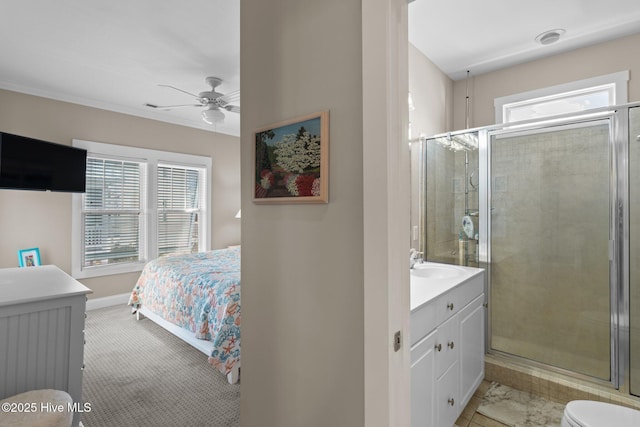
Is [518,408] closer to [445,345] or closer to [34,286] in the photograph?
[445,345]

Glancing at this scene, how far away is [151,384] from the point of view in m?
2.41

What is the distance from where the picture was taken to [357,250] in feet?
3.18

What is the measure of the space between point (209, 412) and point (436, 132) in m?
2.99

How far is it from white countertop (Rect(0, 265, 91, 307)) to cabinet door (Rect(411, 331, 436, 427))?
1.67 meters

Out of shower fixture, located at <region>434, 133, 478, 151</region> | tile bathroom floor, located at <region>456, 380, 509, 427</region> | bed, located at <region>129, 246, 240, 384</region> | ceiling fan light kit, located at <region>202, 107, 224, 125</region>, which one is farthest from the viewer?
ceiling fan light kit, located at <region>202, 107, 224, 125</region>

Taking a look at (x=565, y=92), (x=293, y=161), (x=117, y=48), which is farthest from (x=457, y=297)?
(x=117, y=48)

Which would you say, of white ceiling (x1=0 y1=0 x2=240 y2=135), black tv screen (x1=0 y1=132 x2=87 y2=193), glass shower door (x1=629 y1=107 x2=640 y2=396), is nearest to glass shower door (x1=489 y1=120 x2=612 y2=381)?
glass shower door (x1=629 y1=107 x2=640 y2=396)

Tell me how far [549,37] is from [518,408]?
112 inches

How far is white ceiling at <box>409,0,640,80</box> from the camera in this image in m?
2.19

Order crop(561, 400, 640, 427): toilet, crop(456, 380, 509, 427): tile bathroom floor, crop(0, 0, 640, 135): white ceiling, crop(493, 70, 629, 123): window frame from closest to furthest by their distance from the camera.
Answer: crop(561, 400, 640, 427): toilet
crop(456, 380, 509, 427): tile bathroom floor
crop(0, 0, 640, 135): white ceiling
crop(493, 70, 629, 123): window frame

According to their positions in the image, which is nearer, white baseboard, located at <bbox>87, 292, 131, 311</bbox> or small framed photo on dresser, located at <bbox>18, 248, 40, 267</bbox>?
small framed photo on dresser, located at <bbox>18, 248, 40, 267</bbox>

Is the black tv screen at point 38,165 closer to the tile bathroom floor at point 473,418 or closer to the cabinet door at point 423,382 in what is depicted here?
the cabinet door at point 423,382

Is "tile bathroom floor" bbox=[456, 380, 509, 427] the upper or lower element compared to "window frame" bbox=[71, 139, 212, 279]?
lower

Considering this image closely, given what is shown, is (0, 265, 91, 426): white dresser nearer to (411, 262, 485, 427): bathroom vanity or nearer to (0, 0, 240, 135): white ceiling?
(411, 262, 485, 427): bathroom vanity
